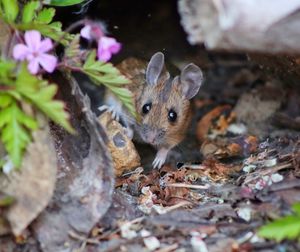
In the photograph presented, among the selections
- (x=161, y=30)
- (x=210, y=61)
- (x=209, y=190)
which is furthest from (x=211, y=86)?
(x=209, y=190)

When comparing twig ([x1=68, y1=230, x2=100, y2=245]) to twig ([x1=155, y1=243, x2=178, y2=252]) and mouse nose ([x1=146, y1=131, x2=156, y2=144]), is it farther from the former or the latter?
mouse nose ([x1=146, y1=131, x2=156, y2=144])

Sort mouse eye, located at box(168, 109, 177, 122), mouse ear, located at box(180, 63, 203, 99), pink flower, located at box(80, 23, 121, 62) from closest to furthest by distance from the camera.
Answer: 1. pink flower, located at box(80, 23, 121, 62)
2. mouse ear, located at box(180, 63, 203, 99)
3. mouse eye, located at box(168, 109, 177, 122)

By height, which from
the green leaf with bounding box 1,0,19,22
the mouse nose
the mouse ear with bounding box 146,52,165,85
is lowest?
the mouse nose

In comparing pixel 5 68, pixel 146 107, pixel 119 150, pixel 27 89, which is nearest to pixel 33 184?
pixel 27 89

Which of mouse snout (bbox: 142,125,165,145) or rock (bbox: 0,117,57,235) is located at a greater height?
rock (bbox: 0,117,57,235)

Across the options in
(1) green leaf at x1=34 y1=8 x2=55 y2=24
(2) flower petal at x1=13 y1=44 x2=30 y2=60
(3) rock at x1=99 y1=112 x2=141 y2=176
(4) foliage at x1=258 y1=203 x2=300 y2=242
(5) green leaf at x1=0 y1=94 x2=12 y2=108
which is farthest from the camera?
(3) rock at x1=99 y1=112 x2=141 y2=176

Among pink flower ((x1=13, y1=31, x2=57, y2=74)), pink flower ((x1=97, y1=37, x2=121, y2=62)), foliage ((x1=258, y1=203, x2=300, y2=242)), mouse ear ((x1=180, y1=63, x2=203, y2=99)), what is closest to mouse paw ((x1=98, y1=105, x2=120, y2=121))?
mouse ear ((x1=180, y1=63, x2=203, y2=99))

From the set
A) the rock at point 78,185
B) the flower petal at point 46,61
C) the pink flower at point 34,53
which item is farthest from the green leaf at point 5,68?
the rock at point 78,185

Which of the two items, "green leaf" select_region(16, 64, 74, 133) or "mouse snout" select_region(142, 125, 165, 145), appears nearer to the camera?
"green leaf" select_region(16, 64, 74, 133)
